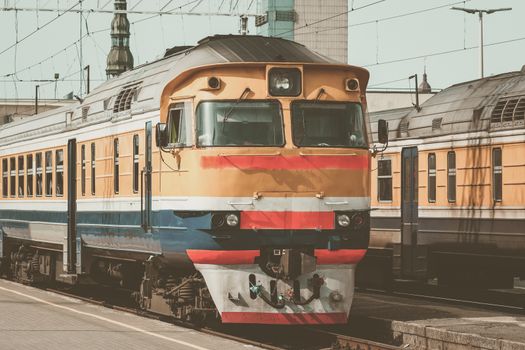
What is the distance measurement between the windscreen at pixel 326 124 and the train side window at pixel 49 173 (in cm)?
811

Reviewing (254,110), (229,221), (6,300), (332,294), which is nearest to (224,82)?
(254,110)

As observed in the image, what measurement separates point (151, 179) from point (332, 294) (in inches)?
122

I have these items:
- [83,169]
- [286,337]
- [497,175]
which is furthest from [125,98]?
[497,175]

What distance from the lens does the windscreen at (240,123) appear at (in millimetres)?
14992

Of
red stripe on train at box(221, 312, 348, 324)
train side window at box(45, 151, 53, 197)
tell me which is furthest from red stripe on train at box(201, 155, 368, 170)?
train side window at box(45, 151, 53, 197)

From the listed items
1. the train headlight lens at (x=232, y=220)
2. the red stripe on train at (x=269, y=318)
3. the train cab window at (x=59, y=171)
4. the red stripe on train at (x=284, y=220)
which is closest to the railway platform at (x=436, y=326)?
the red stripe on train at (x=269, y=318)

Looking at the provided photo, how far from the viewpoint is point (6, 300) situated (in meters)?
20.8

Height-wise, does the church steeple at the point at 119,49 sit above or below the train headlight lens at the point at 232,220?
above

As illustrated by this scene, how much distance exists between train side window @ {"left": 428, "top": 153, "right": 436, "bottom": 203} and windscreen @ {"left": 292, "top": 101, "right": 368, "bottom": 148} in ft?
21.6

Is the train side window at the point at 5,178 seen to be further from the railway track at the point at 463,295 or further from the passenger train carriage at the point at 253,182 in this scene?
the passenger train carriage at the point at 253,182

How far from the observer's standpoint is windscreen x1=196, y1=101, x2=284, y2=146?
1499cm

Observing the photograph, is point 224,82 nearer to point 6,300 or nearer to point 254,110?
point 254,110

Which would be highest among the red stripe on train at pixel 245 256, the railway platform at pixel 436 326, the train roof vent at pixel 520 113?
the train roof vent at pixel 520 113

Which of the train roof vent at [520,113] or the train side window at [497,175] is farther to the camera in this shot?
the train side window at [497,175]
